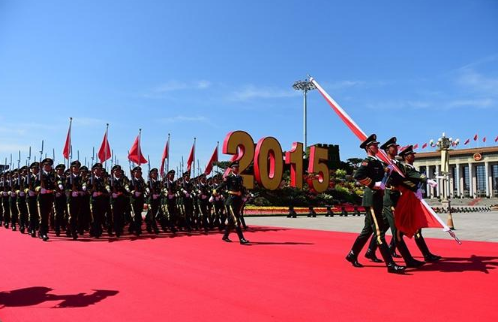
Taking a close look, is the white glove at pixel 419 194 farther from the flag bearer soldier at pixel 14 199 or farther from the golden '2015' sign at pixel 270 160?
the golden '2015' sign at pixel 270 160

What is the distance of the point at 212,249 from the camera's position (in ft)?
29.4

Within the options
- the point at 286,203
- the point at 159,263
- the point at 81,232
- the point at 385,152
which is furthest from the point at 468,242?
the point at 286,203

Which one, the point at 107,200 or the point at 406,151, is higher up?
the point at 406,151

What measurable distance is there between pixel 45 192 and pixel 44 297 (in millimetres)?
6676

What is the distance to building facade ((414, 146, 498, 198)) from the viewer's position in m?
70.5

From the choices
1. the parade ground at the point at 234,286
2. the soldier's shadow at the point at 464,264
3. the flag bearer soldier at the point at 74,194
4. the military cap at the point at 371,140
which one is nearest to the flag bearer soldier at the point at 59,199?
the flag bearer soldier at the point at 74,194

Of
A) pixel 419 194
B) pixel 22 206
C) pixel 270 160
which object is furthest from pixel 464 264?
pixel 270 160

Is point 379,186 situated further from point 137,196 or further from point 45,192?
point 45,192

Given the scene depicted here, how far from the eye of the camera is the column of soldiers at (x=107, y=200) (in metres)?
10.9

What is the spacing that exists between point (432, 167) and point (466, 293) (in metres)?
79.9

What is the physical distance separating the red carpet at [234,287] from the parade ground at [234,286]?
0.01 meters

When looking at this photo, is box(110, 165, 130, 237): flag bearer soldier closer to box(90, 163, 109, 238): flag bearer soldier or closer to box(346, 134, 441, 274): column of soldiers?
box(90, 163, 109, 238): flag bearer soldier

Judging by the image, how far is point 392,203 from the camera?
7.15 metres

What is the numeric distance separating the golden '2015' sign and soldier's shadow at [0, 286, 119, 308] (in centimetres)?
2148
